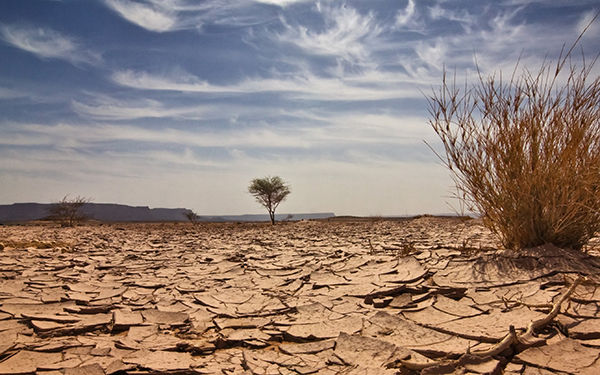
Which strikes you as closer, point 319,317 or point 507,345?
point 507,345

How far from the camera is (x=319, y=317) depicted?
2602 mm

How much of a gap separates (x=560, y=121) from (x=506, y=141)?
40 centimetres

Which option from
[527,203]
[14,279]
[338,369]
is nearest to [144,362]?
[338,369]

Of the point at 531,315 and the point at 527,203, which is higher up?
the point at 527,203

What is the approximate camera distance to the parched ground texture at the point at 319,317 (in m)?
1.88

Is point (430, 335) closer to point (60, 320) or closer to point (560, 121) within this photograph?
point (560, 121)

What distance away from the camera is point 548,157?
118 inches

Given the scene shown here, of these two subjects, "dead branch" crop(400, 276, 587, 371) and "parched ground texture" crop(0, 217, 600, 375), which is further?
"parched ground texture" crop(0, 217, 600, 375)

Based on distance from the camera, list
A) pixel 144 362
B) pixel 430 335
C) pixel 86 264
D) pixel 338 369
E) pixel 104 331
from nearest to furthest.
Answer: pixel 338 369, pixel 144 362, pixel 430 335, pixel 104 331, pixel 86 264

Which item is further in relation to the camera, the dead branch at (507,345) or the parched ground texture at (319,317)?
the parched ground texture at (319,317)

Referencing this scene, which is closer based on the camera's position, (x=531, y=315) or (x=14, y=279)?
(x=531, y=315)

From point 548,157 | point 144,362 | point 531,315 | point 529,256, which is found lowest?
point 144,362

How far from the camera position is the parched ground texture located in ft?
6.17

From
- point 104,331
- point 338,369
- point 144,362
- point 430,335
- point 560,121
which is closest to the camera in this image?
point 338,369
